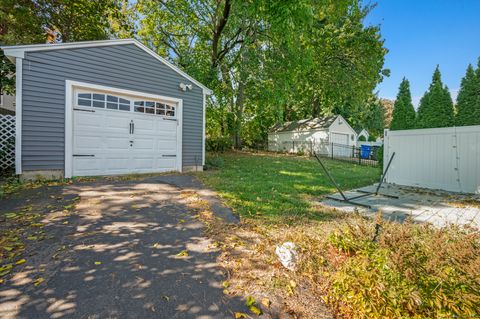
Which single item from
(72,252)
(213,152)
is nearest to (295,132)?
(213,152)

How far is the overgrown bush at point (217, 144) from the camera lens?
14.5 meters

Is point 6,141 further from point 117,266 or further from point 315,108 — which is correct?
point 315,108

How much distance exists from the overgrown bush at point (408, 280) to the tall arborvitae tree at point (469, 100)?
9137mm

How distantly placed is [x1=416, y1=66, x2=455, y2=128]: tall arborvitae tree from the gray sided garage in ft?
26.6

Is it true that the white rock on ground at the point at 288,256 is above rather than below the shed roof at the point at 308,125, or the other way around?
below

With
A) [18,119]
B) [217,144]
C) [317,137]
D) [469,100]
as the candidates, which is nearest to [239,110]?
[217,144]

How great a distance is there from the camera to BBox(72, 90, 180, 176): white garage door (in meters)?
6.45

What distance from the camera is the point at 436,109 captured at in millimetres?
8055

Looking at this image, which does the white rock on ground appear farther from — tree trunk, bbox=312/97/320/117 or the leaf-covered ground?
tree trunk, bbox=312/97/320/117

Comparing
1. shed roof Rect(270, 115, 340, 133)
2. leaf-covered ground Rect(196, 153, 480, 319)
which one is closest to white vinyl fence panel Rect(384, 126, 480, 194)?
leaf-covered ground Rect(196, 153, 480, 319)

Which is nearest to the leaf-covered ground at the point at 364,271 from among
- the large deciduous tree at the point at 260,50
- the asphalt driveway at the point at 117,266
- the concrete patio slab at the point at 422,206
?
the asphalt driveway at the point at 117,266

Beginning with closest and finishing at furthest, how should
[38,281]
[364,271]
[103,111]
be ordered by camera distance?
[364,271]
[38,281]
[103,111]

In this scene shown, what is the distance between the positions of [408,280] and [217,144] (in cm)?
1353

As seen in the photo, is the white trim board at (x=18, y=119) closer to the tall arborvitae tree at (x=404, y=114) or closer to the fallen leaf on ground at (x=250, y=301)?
the fallen leaf on ground at (x=250, y=301)
